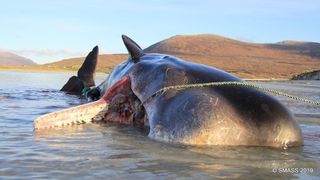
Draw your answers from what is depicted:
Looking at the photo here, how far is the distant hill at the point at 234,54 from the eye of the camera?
92125 millimetres

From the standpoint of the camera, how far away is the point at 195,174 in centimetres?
401

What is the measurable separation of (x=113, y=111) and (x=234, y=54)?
10297 cm

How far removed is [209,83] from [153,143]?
1.01 meters

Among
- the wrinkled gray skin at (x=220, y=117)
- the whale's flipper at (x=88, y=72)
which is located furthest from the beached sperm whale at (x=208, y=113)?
the whale's flipper at (x=88, y=72)

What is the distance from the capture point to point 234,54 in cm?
10900

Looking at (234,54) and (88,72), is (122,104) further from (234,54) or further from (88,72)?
(234,54)

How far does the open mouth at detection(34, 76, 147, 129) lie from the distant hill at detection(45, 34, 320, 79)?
75.4 metres

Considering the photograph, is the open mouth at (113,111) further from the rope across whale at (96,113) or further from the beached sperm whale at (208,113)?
the beached sperm whale at (208,113)

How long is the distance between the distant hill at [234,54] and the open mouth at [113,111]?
75405mm

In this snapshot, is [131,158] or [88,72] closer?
[131,158]

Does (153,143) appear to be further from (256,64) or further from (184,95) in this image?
(256,64)

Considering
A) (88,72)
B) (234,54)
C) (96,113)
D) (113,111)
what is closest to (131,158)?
(96,113)

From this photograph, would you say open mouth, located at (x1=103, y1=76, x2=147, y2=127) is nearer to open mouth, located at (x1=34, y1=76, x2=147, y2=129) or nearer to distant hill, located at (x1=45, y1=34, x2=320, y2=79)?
open mouth, located at (x1=34, y1=76, x2=147, y2=129)

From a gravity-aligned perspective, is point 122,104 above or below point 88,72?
below
